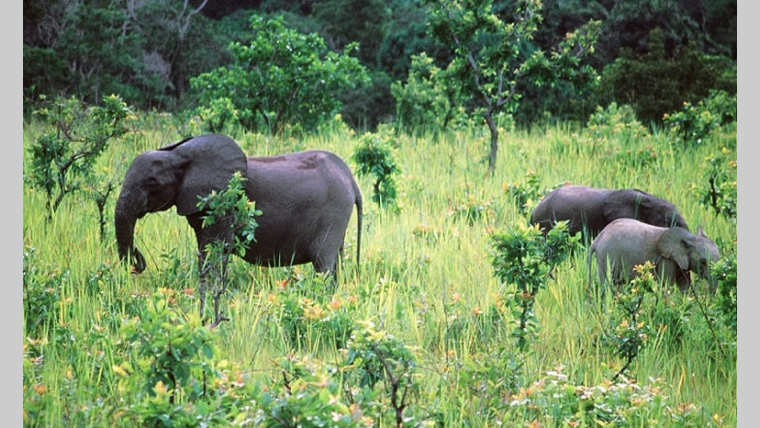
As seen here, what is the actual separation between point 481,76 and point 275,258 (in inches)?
133

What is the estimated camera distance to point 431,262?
14.1 ft

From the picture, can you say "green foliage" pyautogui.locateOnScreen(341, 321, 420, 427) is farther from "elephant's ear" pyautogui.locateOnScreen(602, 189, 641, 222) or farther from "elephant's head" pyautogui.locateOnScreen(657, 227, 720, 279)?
"elephant's ear" pyautogui.locateOnScreen(602, 189, 641, 222)

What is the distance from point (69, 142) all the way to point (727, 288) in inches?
125

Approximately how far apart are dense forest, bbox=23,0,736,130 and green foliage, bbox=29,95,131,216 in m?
0.23

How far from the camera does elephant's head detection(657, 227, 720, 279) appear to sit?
12.1ft

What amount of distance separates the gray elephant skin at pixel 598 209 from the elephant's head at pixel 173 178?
1614mm

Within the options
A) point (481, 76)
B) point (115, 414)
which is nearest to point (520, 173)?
point (481, 76)

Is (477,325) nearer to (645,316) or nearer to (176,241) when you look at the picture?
(645,316)

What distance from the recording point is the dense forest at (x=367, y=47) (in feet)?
16.0

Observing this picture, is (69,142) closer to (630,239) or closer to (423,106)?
(630,239)

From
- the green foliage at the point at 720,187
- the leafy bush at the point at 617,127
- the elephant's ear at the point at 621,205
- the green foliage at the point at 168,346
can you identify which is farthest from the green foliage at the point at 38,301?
the leafy bush at the point at 617,127


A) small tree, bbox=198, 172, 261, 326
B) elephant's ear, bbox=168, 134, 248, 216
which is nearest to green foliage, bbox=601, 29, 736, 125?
elephant's ear, bbox=168, 134, 248, 216

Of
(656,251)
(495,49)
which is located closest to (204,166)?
(656,251)

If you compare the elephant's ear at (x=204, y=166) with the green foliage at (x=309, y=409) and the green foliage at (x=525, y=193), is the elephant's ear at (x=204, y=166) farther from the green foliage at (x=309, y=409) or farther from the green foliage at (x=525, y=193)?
the green foliage at (x=525, y=193)
